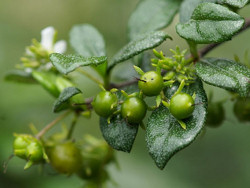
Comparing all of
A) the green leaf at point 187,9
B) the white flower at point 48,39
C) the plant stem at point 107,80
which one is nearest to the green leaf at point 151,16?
the green leaf at point 187,9

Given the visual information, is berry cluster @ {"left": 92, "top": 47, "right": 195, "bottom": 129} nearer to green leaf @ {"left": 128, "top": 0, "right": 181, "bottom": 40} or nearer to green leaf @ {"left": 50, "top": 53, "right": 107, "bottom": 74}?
green leaf @ {"left": 50, "top": 53, "right": 107, "bottom": 74}

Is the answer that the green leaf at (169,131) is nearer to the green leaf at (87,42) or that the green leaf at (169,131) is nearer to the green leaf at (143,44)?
the green leaf at (143,44)

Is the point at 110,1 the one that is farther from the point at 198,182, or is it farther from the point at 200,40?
the point at 200,40

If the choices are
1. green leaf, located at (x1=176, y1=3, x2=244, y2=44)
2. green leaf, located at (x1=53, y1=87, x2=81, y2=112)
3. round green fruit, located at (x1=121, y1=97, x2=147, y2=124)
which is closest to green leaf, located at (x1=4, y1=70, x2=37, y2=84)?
green leaf, located at (x1=53, y1=87, x2=81, y2=112)

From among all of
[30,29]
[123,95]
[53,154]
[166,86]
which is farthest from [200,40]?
[30,29]

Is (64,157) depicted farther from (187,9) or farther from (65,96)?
(187,9)
